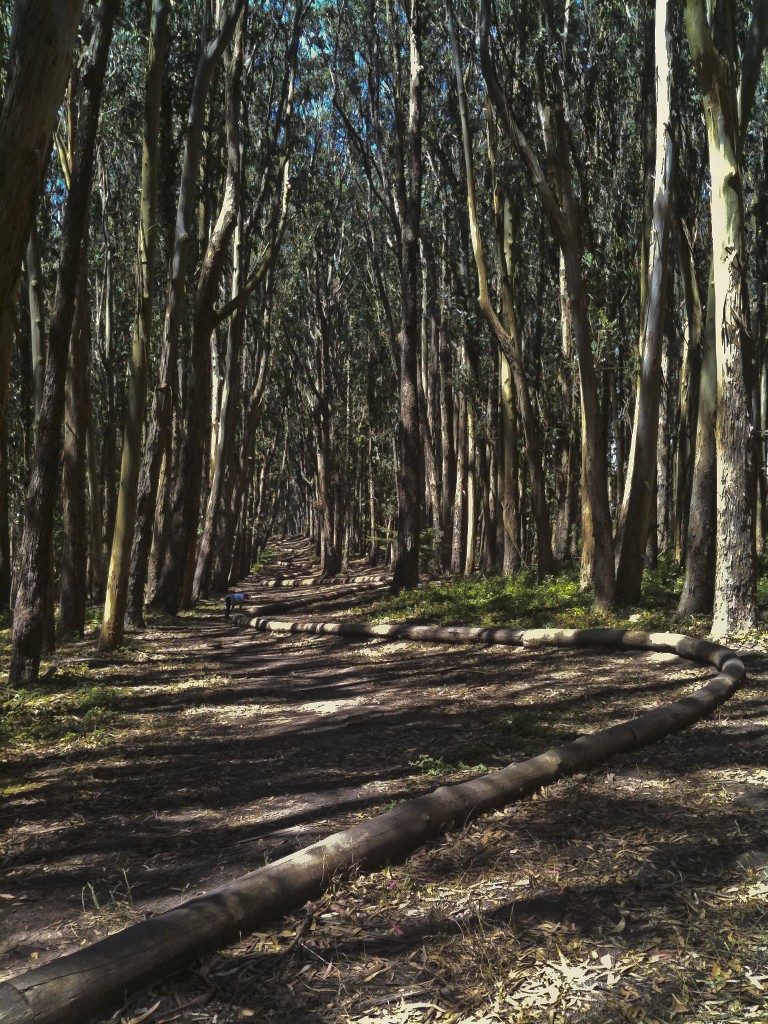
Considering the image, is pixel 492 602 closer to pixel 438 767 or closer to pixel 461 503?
pixel 438 767

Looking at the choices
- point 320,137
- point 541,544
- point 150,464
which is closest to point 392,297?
point 320,137

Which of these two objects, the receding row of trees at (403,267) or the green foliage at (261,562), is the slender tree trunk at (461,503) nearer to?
the receding row of trees at (403,267)

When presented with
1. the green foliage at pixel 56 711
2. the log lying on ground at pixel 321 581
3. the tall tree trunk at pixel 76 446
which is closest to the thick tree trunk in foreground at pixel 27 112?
the green foliage at pixel 56 711

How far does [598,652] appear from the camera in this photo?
9.07 metres

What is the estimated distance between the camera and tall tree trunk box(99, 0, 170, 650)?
10352mm

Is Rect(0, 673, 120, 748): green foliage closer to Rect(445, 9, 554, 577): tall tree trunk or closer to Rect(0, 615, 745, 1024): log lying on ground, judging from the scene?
Rect(0, 615, 745, 1024): log lying on ground

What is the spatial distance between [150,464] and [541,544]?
6427 mm

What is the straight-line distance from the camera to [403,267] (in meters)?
15.8

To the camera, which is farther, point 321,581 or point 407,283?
point 321,581

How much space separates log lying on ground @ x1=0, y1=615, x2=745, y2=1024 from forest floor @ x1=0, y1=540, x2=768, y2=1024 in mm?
73

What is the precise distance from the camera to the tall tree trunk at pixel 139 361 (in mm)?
10352

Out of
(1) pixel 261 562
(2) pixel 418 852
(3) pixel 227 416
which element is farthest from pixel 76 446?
(1) pixel 261 562

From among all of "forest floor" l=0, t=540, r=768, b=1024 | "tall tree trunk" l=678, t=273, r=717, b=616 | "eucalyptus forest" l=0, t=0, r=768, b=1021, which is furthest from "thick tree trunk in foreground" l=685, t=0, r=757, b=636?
"forest floor" l=0, t=540, r=768, b=1024

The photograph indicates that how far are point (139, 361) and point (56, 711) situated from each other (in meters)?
4.87
